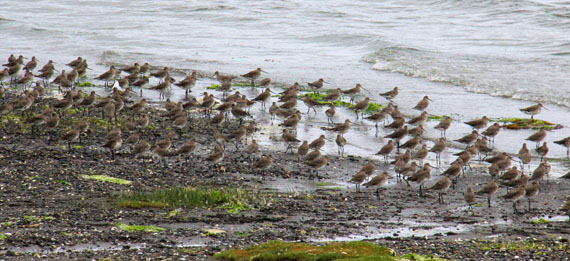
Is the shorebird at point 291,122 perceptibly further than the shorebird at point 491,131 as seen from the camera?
Yes

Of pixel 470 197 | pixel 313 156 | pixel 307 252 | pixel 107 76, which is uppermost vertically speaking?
pixel 307 252

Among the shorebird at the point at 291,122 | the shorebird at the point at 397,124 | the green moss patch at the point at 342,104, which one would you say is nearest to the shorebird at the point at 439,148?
the shorebird at the point at 397,124

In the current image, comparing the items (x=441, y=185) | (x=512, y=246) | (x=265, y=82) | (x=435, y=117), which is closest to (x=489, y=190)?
(x=441, y=185)

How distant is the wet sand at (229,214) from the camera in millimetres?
10328

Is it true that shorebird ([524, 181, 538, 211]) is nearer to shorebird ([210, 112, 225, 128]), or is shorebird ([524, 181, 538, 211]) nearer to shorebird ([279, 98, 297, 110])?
shorebird ([210, 112, 225, 128])

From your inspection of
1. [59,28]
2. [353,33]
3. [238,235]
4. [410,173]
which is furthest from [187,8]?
[238,235]

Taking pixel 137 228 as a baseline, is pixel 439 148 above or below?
below

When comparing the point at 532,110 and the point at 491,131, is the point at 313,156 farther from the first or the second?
the point at 532,110

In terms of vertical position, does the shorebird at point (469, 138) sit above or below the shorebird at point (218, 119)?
below

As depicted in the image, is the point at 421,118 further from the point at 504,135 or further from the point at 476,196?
the point at 476,196

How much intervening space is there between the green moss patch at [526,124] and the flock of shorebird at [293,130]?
1.05 ft

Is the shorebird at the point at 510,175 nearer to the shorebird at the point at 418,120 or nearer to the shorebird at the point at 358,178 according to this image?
the shorebird at the point at 358,178

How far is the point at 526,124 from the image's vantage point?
20.7m

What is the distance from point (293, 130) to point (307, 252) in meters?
10.5
